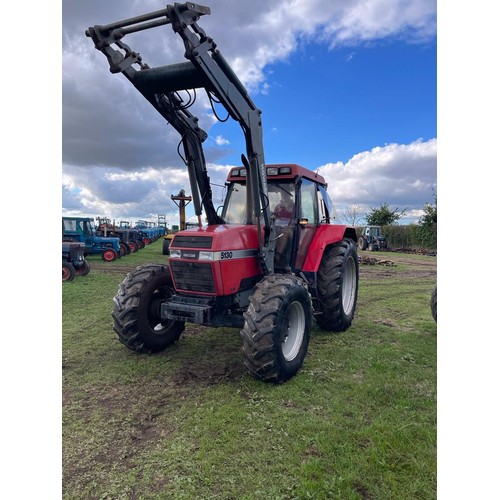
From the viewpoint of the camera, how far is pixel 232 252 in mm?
4047

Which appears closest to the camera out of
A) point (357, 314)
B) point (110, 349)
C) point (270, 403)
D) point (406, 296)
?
point (270, 403)

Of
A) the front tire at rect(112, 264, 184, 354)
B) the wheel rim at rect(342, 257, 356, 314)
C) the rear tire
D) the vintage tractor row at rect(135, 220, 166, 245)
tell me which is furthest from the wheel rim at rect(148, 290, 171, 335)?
the vintage tractor row at rect(135, 220, 166, 245)

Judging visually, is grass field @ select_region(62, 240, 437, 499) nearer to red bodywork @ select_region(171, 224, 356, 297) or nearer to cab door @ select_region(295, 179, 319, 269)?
red bodywork @ select_region(171, 224, 356, 297)

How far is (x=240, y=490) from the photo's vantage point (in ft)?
7.52

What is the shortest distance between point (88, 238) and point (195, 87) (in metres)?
13.6

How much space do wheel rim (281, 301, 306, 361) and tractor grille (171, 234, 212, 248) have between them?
1.10 meters

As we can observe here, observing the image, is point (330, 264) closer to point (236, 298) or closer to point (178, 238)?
point (236, 298)

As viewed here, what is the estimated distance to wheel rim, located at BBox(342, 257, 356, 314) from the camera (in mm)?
6008

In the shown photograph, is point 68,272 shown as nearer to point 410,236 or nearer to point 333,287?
point 333,287

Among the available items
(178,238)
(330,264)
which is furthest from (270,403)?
(330,264)

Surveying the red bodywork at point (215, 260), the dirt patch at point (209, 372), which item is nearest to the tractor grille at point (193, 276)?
the red bodywork at point (215, 260)

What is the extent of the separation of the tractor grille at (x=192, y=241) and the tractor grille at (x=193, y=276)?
7.4 inches

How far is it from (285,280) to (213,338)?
6.06 feet

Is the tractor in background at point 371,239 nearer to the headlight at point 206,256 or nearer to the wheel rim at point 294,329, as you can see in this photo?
the wheel rim at point 294,329
